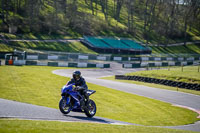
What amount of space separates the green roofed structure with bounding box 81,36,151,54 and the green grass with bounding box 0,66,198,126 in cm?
4022

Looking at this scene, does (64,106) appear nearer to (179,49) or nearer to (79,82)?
(79,82)

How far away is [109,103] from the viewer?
1988cm

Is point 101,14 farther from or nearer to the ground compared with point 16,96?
farther from the ground

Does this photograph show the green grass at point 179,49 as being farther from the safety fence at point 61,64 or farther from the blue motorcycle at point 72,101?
the blue motorcycle at point 72,101

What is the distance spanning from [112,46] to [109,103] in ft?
156

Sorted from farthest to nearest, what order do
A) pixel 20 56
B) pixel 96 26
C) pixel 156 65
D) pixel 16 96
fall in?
pixel 96 26 < pixel 156 65 < pixel 20 56 < pixel 16 96

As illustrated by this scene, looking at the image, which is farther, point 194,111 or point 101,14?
point 101,14

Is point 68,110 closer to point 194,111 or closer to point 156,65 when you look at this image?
point 194,111

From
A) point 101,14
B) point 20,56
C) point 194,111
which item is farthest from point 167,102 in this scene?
point 101,14

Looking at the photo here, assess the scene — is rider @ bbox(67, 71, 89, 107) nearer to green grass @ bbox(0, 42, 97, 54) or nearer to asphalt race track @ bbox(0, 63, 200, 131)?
asphalt race track @ bbox(0, 63, 200, 131)

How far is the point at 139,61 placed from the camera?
191 ft

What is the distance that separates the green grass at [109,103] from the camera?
671 inches

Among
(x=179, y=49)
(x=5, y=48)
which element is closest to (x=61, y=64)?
(x=5, y=48)

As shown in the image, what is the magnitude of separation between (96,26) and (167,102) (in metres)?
57.4
